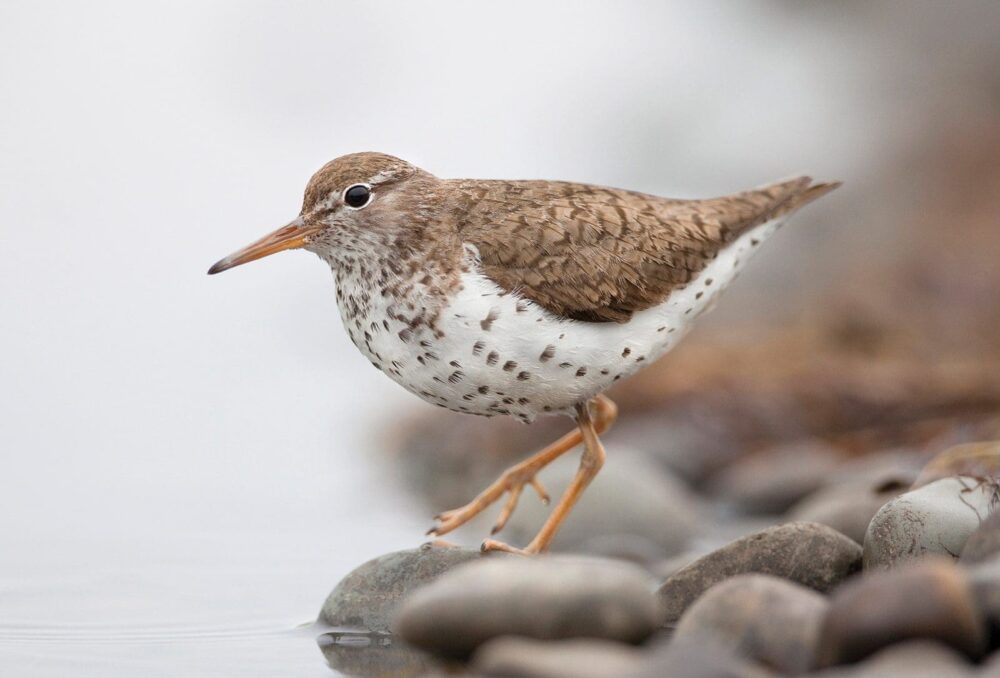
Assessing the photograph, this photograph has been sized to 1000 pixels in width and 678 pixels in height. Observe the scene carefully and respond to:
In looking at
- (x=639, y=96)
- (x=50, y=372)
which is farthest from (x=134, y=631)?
(x=639, y=96)

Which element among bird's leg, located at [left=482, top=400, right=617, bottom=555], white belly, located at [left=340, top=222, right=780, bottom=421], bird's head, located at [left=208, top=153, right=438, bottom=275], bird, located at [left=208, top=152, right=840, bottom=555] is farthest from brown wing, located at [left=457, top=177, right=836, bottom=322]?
bird's leg, located at [left=482, top=400, right=617, bottom=555]

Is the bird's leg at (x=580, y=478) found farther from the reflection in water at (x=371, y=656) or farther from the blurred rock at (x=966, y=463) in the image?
the blurred rock at (x=966, y=463)

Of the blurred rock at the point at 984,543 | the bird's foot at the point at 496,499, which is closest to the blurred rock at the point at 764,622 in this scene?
the blurred rock at the point at 984,543

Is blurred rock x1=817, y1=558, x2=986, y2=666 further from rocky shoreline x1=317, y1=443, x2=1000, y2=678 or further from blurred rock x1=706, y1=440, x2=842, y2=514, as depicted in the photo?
blurred rock x1=706, y1=440, x2=842, y2=514

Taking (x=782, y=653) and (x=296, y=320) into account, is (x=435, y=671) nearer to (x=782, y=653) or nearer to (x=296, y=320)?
(x=782, y=653)

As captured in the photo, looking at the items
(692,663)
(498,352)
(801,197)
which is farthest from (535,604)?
(801,197)
